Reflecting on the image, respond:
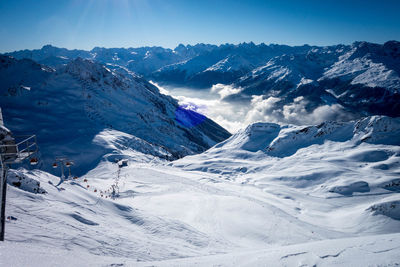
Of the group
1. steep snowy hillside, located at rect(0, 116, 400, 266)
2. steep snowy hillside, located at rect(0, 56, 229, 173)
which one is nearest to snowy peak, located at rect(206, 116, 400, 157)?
steep snowy hillside, located at rect(0, 116, 400, 266)

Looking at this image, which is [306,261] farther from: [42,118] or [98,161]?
[42,118]

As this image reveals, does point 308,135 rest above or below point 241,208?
above

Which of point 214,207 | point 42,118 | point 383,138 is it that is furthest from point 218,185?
point 42,118

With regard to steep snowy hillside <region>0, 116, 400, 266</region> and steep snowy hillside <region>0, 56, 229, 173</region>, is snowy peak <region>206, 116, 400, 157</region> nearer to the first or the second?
steep snowy hillside <region>0, 116, 400, 266</region>

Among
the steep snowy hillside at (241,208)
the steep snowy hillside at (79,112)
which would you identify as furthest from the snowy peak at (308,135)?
the steep snowy hillside at (79,112)

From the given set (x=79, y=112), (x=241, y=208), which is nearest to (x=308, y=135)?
(x=241, y=208)

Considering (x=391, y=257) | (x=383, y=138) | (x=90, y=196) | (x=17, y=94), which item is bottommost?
(x=90, y=196)

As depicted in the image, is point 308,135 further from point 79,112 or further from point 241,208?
point 79,112
